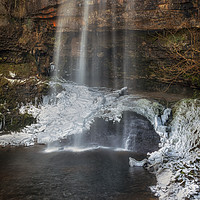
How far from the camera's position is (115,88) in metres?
12.3

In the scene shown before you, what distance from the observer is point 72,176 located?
548cm

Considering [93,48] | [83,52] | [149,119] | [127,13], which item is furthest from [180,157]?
[83,52]

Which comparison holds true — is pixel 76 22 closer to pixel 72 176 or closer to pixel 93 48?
pixel 93 48

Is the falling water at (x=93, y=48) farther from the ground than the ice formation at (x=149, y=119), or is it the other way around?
the falling water at (x=93, y=48)

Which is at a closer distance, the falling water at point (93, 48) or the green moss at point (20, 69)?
the falling water at point (93, 48)

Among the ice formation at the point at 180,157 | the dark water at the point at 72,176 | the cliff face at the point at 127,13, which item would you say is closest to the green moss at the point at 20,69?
the cliff face at the point at 127,13

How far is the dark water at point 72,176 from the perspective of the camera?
15.1 ft

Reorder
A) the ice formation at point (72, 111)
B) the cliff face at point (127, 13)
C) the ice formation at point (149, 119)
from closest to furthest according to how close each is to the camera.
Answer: the ice formation at point (149, 119) → the ice formation at point (72, 111) → the cliff face at point (127, 13)

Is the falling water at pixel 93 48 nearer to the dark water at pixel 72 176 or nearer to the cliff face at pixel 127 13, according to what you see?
the cliff face at pixel 127 13

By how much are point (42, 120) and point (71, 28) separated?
485 centimetres

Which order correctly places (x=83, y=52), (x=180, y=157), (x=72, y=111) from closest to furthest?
(x=180, y=157)
(x=72, y=111)
(x=83, y=52)

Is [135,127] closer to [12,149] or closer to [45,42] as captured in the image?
[12,149]

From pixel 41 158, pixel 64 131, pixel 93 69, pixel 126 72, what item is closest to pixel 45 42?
pixel 93 69

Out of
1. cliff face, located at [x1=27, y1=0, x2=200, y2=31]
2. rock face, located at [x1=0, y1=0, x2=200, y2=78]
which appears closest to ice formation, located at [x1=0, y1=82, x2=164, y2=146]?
rock face, located at [x1=0, y1=0, x2=200, y2=78]
